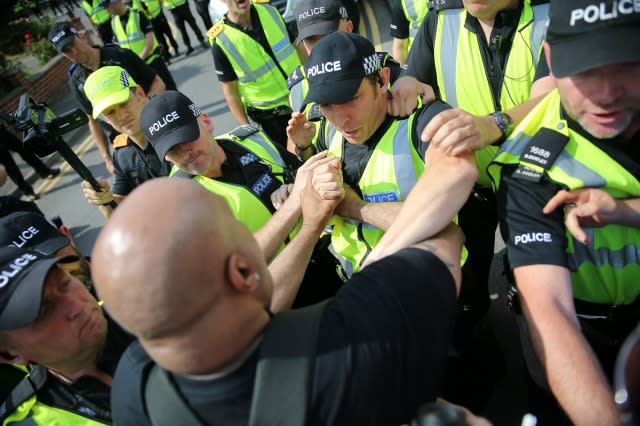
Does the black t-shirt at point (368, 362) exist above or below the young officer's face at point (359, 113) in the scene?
below

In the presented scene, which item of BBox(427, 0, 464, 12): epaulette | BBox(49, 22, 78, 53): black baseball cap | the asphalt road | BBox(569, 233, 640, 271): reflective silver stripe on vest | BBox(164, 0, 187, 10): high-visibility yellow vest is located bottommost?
the asphalt road

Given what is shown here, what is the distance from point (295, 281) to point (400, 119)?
0.91m

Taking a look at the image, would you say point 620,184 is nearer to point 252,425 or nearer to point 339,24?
point 252,425

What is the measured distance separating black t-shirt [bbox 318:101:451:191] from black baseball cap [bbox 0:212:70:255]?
5.72 feet

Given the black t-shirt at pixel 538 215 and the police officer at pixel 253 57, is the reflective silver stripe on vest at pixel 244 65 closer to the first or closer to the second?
the police officer at pixel 253 57

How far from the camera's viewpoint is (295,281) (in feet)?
5.84

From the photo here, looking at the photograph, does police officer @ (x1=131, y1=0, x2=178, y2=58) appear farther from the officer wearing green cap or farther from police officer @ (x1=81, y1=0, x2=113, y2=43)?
the officer wearing green cap

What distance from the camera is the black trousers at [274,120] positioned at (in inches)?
160

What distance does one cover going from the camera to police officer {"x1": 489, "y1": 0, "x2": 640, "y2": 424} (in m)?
1.24

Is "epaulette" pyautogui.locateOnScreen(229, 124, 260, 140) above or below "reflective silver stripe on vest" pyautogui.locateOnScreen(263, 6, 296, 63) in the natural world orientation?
below

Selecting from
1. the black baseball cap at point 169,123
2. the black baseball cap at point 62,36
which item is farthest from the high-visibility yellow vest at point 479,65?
the black baseball cap at point 62,36

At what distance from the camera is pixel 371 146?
201 centimetres

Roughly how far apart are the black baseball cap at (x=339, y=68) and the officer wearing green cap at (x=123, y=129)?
69.4 inches

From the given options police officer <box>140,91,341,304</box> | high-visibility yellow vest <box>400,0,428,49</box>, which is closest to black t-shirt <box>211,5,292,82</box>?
high-visibility yellow vest <box>400,0,428,49</box>
